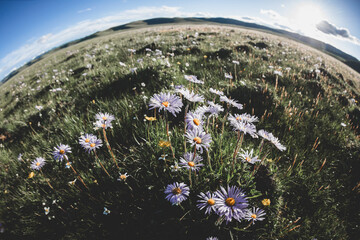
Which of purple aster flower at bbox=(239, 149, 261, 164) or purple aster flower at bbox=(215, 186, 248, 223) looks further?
purple aster flower at bbox=(239, 149, 261, 164)

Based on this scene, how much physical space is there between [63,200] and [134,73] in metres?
3.13

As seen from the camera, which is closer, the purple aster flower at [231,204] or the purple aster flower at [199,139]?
the purple aster flower at [231,204]

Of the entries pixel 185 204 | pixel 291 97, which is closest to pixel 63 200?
pixel 185 204

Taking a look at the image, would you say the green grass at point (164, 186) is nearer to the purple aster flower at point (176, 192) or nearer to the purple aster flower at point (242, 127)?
the purple aster flower at point (176, 192)

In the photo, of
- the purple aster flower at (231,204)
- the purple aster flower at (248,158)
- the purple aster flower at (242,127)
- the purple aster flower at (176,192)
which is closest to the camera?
the purple aster flower at (231,204)

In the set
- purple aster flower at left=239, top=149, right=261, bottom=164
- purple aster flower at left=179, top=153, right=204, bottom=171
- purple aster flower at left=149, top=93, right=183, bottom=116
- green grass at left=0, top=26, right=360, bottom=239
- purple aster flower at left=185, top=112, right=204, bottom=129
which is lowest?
green grass at left=0, top=26, right=360, bottom=239

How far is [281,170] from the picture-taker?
227 centimetres

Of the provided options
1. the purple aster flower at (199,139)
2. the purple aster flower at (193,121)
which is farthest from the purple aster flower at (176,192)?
the purple aster flower at (193,121)

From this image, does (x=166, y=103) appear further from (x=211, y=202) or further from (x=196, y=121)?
(x=211, y=202)

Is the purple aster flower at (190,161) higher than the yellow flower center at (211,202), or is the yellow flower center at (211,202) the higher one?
the purple aster flower at (190,161)

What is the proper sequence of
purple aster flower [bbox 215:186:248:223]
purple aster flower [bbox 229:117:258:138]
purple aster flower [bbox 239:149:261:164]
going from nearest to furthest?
purple aster flower [bbox 215:186:248:223] < purple aster flower [bbox 229:117:258:138] < purple aster flower [bbox 239:149:261:164]

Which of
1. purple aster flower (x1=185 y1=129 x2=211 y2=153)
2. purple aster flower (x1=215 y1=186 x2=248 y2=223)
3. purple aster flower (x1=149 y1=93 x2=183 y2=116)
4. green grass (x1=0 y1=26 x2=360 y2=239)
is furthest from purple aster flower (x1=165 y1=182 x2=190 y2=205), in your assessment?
purple aster flower (x1=149 y1=93 x2=183 y2=116)

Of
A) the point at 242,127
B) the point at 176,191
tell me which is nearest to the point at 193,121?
the point at 242,127

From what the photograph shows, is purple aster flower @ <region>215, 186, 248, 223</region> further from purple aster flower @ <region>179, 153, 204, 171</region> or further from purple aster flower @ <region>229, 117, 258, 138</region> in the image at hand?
purple aster flower @ <region>229, 117, 258, 138</region>
